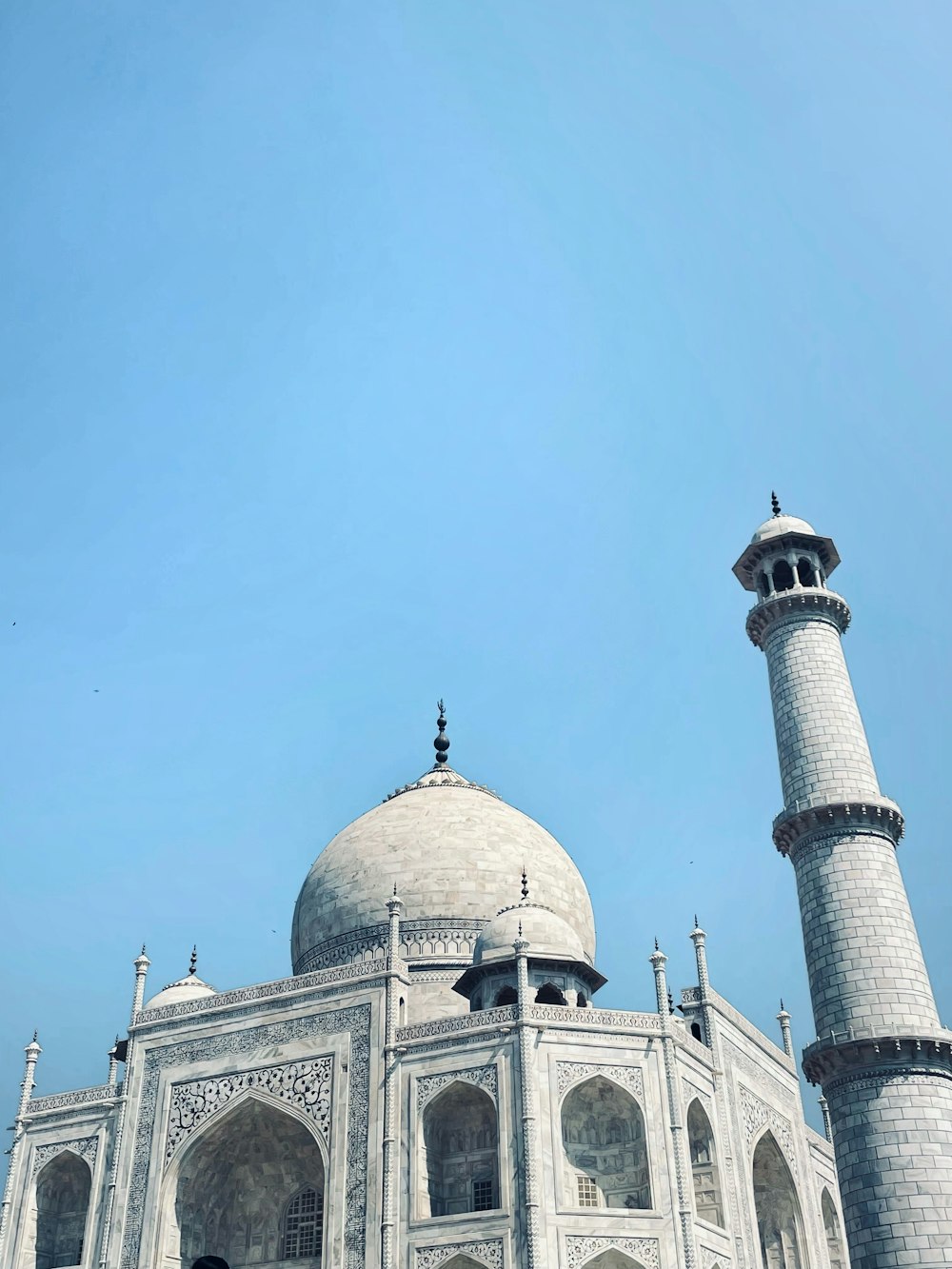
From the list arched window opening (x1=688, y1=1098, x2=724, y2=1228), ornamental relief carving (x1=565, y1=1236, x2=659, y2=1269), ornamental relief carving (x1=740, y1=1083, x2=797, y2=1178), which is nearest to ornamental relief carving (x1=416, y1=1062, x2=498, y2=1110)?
ornamental relief carving (x1=565, y1=1236, x2=659, y2=1269)

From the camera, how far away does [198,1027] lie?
27250 mm

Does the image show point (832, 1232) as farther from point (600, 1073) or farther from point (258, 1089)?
point (258, 1089)

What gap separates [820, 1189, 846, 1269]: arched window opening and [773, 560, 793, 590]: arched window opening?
12991mm

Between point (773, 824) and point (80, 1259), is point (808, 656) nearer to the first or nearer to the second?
point (773, 824)

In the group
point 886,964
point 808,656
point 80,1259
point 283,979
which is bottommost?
point 80,1259

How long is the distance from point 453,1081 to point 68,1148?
8774mm

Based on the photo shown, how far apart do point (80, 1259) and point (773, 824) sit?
15.1 m

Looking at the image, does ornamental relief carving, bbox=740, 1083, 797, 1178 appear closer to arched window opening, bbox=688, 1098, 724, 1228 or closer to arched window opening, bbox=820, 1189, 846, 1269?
arched window opening, bbox=688, 1098, 724, 1228

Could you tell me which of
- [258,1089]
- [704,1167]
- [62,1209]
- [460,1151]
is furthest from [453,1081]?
[62,1209]

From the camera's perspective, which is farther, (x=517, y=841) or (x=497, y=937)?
(x=517, y=841)

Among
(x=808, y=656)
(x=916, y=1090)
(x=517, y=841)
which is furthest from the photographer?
(x=517, y=841)

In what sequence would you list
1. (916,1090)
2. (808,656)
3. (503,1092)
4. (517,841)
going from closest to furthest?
1. (916,1090)
2. (503,1092)
3. (808,656)
4. (517,841)

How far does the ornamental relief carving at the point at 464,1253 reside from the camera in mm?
22219

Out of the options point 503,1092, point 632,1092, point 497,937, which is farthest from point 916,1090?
point 497,937
